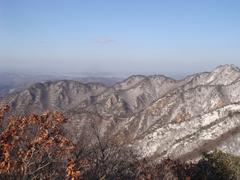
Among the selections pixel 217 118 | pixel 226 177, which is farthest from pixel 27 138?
pixel 217 118

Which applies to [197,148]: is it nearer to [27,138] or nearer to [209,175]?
[209,175]

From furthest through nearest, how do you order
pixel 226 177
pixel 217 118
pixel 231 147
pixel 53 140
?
pixel 217 118, pixel 231 147, pixel 226 177, pixel 53 140

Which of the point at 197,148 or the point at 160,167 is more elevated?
the point at 160,167

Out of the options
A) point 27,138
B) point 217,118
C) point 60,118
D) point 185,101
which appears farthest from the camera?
point 185,101

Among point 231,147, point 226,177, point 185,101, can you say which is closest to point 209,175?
point 226,177

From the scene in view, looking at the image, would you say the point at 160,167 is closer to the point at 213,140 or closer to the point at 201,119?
the point at 213,140

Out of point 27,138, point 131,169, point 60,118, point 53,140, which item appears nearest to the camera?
point 53,140

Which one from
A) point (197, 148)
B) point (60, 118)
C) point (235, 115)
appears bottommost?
point (197, 148)

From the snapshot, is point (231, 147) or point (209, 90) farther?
point (209, 90)

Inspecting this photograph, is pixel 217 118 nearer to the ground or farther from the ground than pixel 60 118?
nearer to the ground
